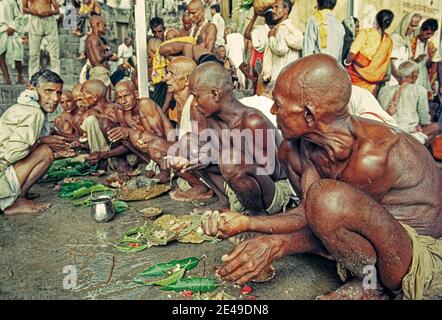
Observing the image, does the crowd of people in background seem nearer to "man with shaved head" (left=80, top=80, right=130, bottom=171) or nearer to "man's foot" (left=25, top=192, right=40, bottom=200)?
"man with shaved head" (left=80, top=80, right=130, bottom=171)

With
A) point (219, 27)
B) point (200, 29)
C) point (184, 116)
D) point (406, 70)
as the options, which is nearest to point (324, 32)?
point (406, 70)

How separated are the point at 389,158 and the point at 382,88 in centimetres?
425

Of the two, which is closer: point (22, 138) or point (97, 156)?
point (22, 138)

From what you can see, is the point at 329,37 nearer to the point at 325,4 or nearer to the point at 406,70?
the point at 325,4

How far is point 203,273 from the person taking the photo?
8.56 ft

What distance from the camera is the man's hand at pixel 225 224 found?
2.02 m

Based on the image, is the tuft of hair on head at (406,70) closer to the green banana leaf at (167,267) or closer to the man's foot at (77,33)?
the green banana leaf at (167,267)

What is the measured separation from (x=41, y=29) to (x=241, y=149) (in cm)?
666

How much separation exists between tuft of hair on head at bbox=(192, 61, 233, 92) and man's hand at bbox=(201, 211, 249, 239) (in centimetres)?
151

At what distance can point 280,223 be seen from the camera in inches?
86.6

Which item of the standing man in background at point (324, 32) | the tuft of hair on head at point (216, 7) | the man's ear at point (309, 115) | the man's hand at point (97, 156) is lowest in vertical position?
the man's hand at point (97, 156)

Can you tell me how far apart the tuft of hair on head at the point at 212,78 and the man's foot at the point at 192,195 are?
1.21 m

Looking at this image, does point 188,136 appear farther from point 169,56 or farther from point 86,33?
point 86,33

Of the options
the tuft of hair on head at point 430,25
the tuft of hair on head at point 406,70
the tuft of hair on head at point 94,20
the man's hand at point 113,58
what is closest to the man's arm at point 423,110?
the tuft of hair on head at point 406,70
